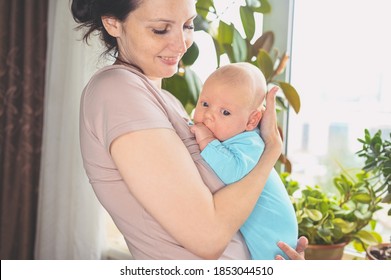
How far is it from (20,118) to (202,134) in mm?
1687

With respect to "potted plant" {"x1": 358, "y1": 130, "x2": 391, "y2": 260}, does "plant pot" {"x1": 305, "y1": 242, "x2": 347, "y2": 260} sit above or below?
below

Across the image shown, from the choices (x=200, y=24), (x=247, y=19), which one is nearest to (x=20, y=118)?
(x=200, y=24)

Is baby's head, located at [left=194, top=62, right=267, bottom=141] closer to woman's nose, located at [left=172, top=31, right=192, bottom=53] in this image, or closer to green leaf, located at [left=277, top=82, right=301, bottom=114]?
woman's nose, located at [left=172, top=31, right=192, bottom=53]

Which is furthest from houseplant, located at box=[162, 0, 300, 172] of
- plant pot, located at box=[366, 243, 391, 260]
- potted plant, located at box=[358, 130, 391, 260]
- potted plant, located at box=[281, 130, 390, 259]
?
plant pot, located at box=[366, 243, 391, 260]

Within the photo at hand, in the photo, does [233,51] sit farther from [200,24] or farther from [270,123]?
[270,123]

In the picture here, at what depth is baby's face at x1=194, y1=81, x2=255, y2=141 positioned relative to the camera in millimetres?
1160

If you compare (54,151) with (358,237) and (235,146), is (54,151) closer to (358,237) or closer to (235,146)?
(358,237)

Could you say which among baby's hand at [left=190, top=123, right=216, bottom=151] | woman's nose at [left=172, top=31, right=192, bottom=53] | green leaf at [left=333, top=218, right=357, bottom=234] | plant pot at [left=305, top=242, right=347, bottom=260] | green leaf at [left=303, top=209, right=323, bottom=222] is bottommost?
plant pot at [left=305, top=242, right=347, bottom=260]

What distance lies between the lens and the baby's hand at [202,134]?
3.72ft

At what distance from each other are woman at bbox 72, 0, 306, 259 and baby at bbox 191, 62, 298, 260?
2cm

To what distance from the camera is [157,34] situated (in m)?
1.14

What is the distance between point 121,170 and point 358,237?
1.15 m

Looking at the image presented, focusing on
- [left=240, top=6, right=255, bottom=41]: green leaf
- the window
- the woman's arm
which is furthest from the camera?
the window
